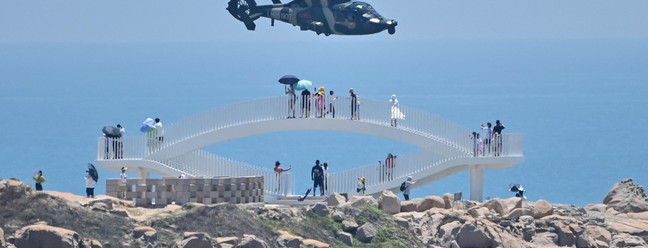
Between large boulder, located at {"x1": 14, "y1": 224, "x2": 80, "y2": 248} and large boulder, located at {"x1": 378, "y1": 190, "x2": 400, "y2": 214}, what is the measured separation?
11297mm

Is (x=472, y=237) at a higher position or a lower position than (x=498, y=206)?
lower

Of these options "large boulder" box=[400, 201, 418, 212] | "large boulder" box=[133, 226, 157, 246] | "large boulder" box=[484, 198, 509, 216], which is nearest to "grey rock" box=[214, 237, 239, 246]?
"large boulder" box=[133, 226, 157, 246]

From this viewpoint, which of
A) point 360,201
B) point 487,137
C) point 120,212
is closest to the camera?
point 120,212

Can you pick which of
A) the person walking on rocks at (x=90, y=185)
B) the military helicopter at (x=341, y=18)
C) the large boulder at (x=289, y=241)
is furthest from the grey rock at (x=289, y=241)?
the military helicopter at (x=341, y=18)

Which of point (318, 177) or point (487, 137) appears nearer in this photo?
point (318, 177)

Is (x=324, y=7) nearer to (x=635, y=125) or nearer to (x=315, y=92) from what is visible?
(x=315, y=92)

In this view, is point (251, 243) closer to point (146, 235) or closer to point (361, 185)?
point (146, 235)

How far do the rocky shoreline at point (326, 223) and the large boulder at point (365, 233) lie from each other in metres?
0.02

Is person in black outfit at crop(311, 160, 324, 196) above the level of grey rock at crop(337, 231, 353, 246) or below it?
above

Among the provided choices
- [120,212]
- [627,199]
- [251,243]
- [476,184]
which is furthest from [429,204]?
[120,212]

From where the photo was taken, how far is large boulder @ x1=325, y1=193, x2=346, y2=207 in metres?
78.0

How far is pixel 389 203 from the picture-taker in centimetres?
7794

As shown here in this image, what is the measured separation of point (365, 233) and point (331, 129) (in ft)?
31.2

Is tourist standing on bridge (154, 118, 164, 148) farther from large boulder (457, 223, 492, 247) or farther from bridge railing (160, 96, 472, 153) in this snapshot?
large boulder (457, 223, 492, 247)
